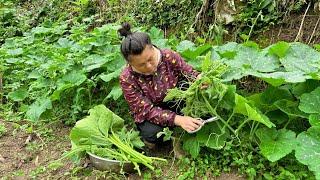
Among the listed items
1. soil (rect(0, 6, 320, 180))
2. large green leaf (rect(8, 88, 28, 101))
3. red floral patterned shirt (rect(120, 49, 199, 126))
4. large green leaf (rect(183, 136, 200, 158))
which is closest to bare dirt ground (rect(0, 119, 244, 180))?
soil (rect(0, 6, 320, 180))

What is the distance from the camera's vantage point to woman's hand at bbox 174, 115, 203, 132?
2.97 metres

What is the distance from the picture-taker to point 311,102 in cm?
283

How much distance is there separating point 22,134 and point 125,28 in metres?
1.50

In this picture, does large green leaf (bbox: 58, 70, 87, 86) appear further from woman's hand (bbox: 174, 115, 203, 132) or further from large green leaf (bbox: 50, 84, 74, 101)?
woman's hand (bbox: 174, 115, 203, 132)

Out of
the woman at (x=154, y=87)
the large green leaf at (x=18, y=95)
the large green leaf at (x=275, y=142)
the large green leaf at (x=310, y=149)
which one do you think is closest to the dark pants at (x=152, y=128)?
the woman at (x=154, y=87)

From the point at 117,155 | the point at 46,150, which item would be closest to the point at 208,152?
the point at 117,155

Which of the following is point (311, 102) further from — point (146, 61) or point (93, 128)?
point (93, 128)

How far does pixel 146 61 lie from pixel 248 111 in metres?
0.71

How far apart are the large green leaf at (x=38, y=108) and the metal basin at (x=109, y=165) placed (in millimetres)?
766

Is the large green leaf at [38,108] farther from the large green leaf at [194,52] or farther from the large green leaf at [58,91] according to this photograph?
the large green leaf at [194,52]

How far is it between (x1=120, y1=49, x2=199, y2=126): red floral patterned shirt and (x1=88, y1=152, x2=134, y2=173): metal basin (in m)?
0.35

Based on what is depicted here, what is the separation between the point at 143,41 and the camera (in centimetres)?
287

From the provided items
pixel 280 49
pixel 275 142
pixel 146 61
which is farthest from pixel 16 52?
pixel 275 142

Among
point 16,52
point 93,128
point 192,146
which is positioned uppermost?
point 93,128
